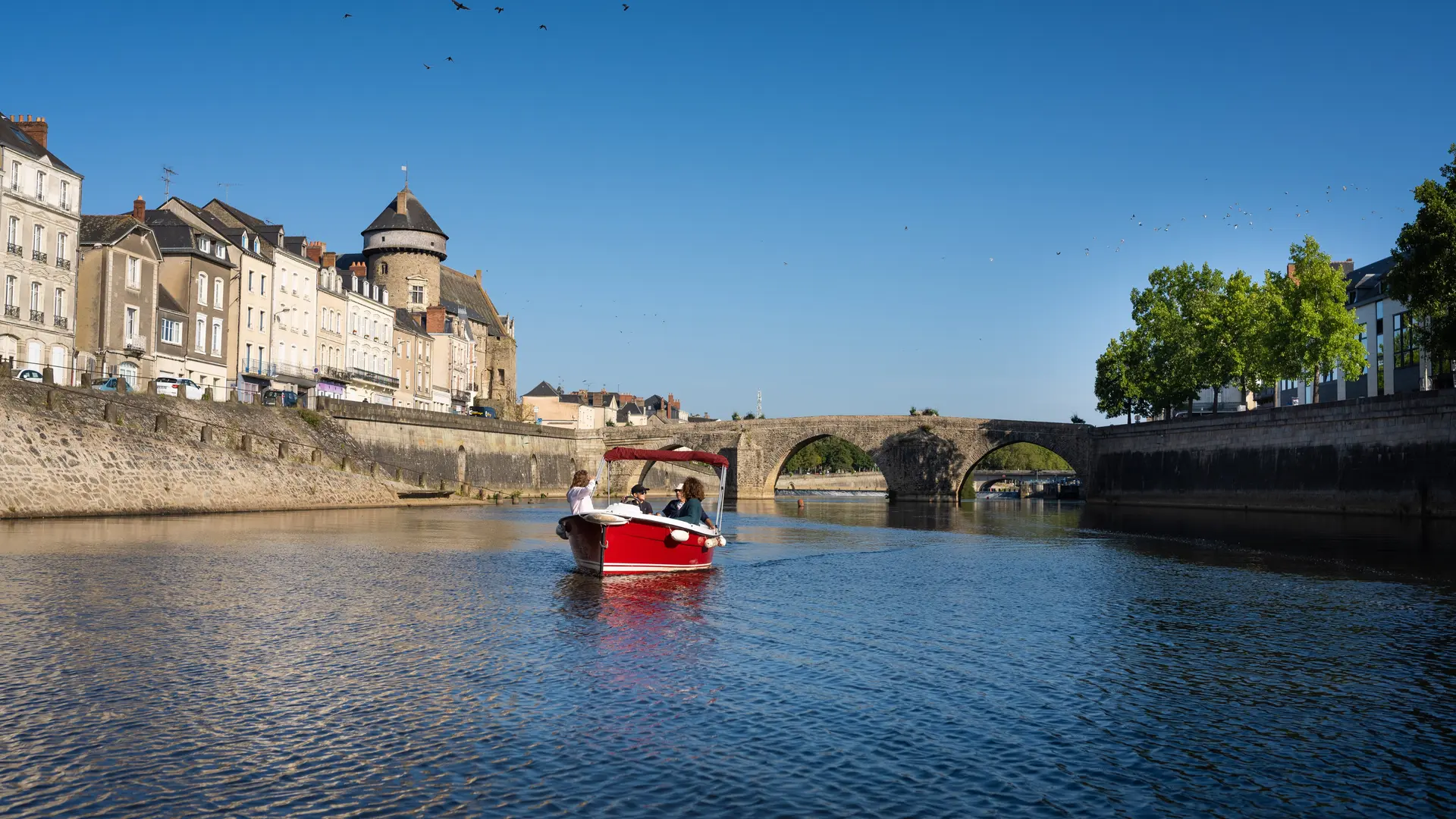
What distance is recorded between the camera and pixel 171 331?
6050 cm

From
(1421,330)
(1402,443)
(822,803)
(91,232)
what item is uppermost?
(91,232)

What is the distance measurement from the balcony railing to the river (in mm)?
54873

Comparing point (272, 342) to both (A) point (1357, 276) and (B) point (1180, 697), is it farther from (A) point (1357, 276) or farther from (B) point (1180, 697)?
(A) point (1357, 276)

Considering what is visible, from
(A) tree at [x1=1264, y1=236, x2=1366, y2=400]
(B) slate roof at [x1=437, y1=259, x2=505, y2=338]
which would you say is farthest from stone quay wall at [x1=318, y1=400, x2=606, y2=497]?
(A) tree at [x1=1264, y1=236, x2=1366, y2=400]

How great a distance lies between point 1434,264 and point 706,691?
43.9m

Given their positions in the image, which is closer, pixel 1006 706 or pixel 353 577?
pixel 1006 706

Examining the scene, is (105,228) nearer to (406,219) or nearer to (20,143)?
(20,143)

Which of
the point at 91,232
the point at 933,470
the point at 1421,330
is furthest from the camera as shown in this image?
the point at 933,470

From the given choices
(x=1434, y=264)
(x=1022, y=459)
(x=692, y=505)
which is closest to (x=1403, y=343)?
(x=1434, y=264)

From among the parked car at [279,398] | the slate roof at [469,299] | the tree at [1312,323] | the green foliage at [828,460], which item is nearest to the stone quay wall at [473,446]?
the parked car at [279,398]

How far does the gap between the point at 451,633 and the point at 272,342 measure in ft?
193

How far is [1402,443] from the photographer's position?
50.0 meters

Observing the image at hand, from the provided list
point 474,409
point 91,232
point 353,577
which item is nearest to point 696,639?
point 353,577

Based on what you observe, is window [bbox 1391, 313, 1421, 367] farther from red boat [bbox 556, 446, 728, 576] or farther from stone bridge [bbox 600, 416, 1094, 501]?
red boat [bbox 556, 446, 728, 576]
